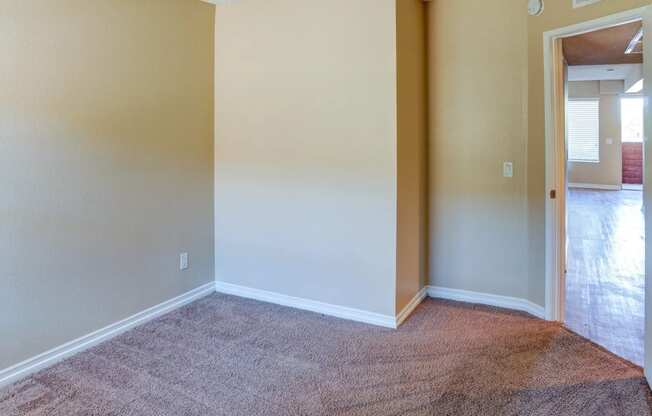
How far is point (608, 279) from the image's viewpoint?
388 cm

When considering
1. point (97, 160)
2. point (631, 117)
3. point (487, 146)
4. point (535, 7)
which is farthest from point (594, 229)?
point (631, 117)

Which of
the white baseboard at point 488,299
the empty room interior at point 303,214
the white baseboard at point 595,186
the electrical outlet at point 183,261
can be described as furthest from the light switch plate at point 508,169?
the white baseboard at point 595,186

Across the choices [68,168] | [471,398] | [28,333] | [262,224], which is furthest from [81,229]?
[471,398]

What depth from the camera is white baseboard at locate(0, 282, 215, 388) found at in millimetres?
2226

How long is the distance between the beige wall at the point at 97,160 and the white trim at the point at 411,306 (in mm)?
1756

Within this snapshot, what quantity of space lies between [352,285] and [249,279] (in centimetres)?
99

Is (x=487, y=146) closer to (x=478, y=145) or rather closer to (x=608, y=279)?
(x=478, y=145)

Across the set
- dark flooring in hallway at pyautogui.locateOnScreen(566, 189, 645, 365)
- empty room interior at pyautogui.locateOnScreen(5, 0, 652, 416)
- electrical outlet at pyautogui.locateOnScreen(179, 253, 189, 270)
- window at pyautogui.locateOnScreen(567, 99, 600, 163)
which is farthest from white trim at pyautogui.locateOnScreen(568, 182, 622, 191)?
electrical outlet at pyautogui.locateOnScreen(179, 253, 189, 270)

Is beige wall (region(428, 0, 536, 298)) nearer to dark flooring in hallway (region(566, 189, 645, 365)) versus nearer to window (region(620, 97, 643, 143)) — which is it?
dark flooring in hallway (region(566, 189, 645, 365))

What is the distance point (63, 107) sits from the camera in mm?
2393

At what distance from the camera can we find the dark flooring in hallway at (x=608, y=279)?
2.76 m

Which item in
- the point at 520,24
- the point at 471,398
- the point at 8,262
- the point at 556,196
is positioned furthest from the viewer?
the point at 520,24

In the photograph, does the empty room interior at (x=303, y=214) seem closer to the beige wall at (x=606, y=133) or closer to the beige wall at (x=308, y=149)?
the beige wall at (x=308, y=149)

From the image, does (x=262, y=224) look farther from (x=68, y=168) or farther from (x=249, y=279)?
(x=68, y=168)
